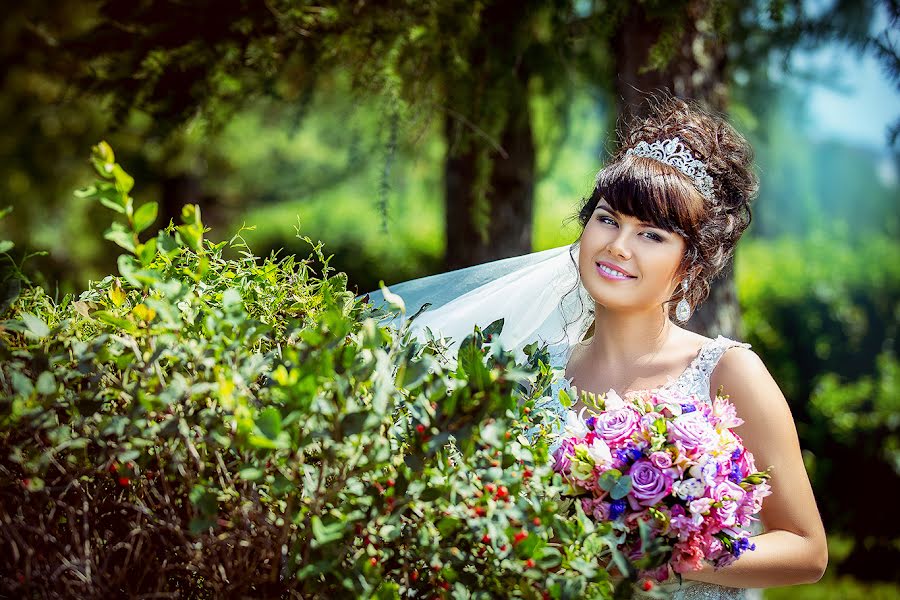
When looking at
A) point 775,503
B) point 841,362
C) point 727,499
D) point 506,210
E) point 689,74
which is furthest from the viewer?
point 841,362

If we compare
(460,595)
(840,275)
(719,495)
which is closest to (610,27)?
(719,495)

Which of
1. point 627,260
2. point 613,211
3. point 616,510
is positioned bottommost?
point 616,510

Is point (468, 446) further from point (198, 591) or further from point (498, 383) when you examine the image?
point (198, 591)

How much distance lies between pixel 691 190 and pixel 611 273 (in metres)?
0.34

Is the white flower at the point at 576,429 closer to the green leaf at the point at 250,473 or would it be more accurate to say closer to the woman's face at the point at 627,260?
the woman's face at the point at 627,260

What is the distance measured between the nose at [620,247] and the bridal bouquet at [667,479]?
0.52 metres

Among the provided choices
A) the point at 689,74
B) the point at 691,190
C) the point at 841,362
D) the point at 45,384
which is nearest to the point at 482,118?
the point at 689,74

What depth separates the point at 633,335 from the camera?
2.54 metres

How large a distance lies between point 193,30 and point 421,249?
15.7ft

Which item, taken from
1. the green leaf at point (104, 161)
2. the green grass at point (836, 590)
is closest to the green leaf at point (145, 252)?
the green leaf at point (104, 161)

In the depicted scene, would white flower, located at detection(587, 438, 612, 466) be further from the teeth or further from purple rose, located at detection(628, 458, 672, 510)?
the teeth

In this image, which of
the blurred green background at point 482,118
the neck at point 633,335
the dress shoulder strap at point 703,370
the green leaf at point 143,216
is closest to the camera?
the green leaf at point 143,216

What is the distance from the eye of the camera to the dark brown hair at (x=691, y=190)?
2336 millimetres

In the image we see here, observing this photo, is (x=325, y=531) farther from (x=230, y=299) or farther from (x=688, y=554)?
(x=688, y=554)
